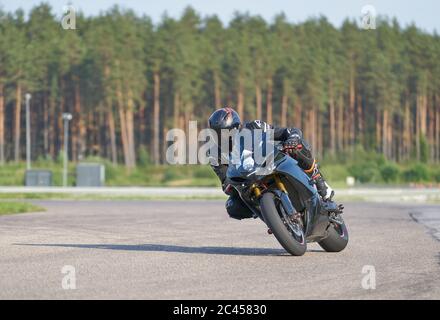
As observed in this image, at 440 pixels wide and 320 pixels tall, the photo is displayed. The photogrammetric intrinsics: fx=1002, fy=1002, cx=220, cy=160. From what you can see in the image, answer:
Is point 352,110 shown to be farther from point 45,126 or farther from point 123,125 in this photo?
point 45,126

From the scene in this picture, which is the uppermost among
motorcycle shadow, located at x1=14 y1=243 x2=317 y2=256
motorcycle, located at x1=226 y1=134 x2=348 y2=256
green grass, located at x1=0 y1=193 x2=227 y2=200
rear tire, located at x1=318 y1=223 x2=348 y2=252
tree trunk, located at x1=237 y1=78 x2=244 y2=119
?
tree trunk, located at x1=237 y1=78 x2=244 y2=119

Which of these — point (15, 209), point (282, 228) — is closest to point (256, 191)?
point (282, 228)

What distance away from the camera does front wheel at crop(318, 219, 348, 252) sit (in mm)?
12773

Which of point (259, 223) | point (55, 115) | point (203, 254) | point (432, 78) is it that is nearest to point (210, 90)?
point (55, 115)

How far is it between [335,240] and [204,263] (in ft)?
7.29

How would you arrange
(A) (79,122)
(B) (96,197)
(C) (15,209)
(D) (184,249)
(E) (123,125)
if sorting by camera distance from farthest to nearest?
1. (A) (79,122)
2. (E) (123,125)
3. (B) (96,197)
4. (C) (15,209)
5. (D) (184,249)

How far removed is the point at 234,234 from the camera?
17.1 m

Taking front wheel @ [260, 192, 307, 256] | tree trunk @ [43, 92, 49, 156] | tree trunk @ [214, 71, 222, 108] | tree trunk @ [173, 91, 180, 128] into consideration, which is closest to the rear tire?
front wheel @ [260, 192, 307, 256]

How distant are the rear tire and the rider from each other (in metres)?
0.55

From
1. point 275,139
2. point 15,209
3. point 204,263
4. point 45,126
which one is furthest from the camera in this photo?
point 45,126

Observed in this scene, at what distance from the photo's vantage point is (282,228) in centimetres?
1143

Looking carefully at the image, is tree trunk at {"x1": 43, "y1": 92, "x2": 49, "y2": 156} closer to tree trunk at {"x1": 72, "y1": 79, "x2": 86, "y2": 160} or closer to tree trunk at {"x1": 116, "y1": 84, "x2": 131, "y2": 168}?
tree trunk at {"x1": 72, "y1": 79, "x2": 86, "y2": 160}

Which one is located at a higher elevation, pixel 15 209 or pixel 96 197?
pixel 15 209

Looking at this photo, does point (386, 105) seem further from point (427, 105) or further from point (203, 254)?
point (203, 254)
